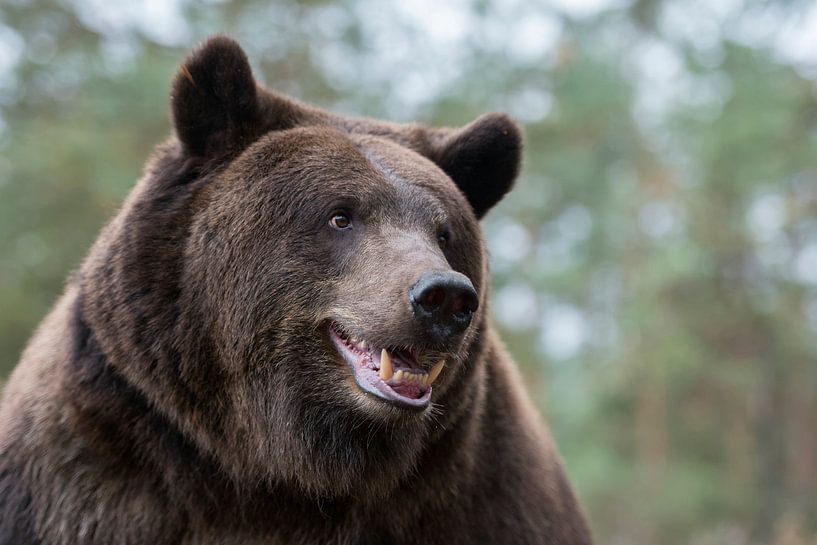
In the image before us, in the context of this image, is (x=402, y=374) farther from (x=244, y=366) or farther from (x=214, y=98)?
(x=214, y=98)

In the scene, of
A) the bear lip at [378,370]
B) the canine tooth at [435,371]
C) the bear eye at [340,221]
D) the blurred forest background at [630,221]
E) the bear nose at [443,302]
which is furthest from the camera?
the blurred forest background at [630,221]

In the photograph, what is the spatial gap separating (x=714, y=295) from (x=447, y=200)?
21274 millimetres

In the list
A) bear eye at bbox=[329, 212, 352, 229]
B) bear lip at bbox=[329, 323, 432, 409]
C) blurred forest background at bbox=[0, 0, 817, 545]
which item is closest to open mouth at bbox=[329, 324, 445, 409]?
bear lip at bbox=[329, 323, 432, 409]

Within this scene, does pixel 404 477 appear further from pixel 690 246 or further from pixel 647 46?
pixel 647 46

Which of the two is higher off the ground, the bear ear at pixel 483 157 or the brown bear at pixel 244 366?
the bear ear at pixel 483 157

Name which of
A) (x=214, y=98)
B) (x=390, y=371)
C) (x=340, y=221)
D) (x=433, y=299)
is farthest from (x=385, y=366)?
(x=214, y=98)

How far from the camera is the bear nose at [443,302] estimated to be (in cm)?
340

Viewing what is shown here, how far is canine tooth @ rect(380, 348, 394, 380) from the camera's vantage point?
12.2ft

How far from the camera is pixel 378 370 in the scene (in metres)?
3.79

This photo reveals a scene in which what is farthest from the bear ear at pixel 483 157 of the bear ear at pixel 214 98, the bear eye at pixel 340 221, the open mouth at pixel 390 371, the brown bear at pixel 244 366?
the open mouth at pixel 390 371

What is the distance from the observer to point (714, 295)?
79.2 ft

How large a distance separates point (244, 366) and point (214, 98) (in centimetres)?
124

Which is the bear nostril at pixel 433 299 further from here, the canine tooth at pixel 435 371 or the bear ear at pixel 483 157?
the bear ear at pixel 483 157

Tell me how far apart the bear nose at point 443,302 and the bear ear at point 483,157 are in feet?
4.62
